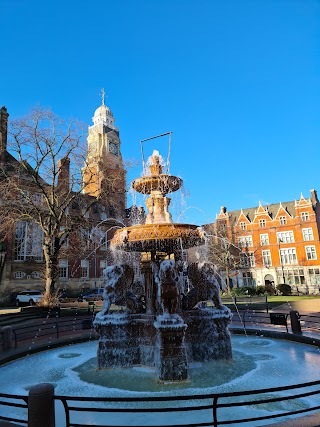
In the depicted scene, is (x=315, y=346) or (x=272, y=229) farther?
(x=272, y=229)

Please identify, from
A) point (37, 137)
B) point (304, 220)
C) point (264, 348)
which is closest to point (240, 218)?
point (304, 220)

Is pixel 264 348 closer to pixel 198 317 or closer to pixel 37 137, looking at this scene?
pixel 198 317

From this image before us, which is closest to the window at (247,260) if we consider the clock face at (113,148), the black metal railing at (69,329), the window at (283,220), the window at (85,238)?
the window at (283,220)

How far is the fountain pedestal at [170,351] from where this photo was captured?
701 centimetres

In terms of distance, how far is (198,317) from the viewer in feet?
28.8

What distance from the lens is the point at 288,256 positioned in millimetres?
51094

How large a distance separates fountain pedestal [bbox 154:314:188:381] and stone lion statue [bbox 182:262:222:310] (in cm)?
197

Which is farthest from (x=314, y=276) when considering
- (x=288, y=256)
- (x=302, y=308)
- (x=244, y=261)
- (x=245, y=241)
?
(x=302, y=308)

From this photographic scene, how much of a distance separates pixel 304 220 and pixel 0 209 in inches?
1814

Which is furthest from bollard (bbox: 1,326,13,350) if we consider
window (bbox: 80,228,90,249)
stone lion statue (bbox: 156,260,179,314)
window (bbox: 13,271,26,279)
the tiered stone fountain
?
window (bbox: 13,271,26,279)

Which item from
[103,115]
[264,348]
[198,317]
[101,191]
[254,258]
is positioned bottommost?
[264,348]

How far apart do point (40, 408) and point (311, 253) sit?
171ft

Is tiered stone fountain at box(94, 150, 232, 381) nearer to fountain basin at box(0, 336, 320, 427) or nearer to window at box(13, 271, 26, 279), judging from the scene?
fountain basin at box(0, 336, 320, 427)

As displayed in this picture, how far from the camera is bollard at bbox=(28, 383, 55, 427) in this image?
12.6 feet
